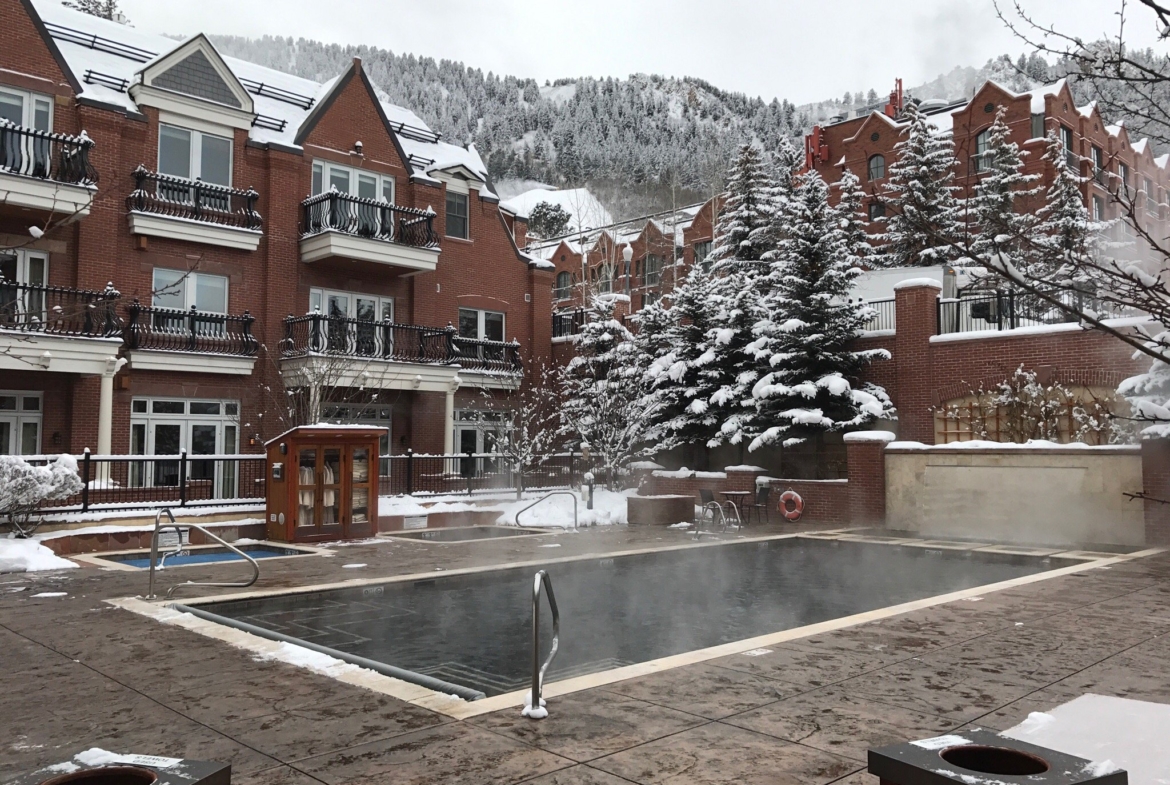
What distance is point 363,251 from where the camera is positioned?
2486 cm

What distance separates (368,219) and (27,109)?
855cm

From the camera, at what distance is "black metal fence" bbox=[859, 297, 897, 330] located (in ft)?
78.3

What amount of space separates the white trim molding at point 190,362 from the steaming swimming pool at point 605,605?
515 inches

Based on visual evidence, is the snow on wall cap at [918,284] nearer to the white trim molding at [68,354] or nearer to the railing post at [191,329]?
the railing post at [191,329]

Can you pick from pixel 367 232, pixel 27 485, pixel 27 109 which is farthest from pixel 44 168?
pixel 27 485

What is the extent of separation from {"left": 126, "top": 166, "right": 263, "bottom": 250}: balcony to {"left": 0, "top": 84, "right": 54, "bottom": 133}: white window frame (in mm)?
2366

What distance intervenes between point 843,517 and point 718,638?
1288cm

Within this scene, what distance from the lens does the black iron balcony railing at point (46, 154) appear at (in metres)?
19.7

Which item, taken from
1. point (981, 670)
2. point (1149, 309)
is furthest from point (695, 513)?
point (1149, 309)

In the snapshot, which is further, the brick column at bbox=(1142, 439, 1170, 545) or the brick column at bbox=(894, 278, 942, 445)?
the brick column at bbox=(894, 278, 942, 445)

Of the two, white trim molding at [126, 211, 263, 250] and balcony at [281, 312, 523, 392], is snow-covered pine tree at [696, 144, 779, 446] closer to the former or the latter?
balcony at [281, 312, 523, 392]

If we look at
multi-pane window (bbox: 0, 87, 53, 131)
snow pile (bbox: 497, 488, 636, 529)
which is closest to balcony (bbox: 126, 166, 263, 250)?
multi-pane window (bbox: 0, 87, 53, 131)

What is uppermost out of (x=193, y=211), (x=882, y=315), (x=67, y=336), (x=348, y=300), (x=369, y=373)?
(x=193, y=211)

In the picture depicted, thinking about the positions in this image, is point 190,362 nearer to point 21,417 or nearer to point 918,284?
point 21,417
